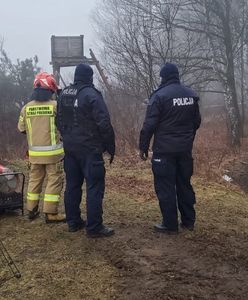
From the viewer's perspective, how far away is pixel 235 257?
468 centimetres

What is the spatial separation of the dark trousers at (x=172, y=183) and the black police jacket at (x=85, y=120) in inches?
24.8

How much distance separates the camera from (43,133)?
5.88 metres

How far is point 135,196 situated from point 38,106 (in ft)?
8.71

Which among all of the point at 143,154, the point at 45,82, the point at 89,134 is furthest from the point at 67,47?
Answer: the point at 89,134

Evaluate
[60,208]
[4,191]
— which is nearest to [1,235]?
[4,191]

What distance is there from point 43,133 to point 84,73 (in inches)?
41.5

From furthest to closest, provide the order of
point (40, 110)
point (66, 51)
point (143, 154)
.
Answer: point (66, 51)
point (40, 110)
point (143, 154)

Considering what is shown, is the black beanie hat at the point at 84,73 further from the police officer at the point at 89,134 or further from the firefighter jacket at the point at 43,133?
the firefighter jacket at the point at 43,133

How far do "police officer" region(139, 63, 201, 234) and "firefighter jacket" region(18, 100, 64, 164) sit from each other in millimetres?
1213

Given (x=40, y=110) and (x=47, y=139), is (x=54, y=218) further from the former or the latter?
(x=40, y=110)

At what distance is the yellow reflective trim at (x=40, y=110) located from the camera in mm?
5832

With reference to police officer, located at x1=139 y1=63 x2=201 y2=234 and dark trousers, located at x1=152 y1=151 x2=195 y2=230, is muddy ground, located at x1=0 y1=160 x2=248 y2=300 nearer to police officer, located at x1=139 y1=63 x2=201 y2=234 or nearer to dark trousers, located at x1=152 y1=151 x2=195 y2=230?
dark trousers, located at x1=152 y1=151 x2=195 y2=230

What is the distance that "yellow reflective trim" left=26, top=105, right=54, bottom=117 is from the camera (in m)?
5.83

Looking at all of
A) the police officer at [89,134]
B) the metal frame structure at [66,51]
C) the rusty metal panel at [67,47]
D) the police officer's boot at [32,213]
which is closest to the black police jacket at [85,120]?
the police officer at [89,134]
